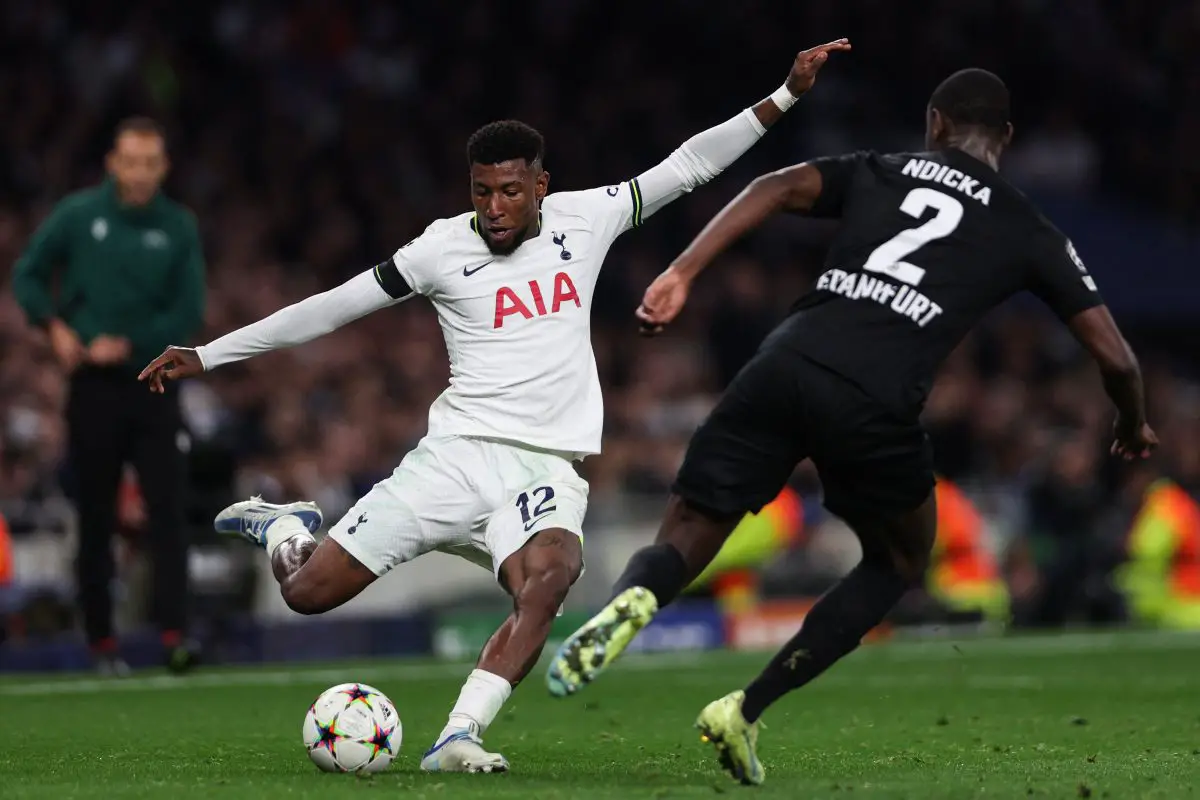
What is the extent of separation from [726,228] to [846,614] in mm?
1273

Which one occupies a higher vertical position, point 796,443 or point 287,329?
point 287,329

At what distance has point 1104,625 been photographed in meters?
17.7

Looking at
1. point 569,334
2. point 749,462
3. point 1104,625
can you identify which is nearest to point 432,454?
point 569,334

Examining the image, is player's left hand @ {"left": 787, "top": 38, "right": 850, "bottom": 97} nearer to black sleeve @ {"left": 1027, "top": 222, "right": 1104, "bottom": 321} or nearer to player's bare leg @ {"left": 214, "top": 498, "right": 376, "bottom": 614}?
black sleeve @ {"left": 1027, "top": 222, "right": 1104, "bottom": 321}

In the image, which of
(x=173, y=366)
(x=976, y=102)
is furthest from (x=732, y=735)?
(x=173, y=366)

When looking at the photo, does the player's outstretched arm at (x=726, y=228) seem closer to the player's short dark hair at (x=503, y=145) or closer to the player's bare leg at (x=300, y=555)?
the player's short dark hair at (x=503, y=145)

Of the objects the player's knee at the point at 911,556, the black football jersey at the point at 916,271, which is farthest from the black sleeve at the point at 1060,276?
the player's knee at the point at 911,556

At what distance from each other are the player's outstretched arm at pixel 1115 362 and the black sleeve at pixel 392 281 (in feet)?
7.15

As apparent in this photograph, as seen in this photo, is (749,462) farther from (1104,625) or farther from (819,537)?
(1104,625)

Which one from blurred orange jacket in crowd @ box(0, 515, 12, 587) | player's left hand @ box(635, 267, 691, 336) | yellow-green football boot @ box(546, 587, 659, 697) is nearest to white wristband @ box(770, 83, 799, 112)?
player's left hand @ box(635, 267, 691, 336)

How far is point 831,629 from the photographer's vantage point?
20.9 ft

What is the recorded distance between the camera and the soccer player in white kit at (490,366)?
22.4 feet

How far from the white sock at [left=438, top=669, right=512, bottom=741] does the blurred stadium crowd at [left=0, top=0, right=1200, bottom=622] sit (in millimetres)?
7086

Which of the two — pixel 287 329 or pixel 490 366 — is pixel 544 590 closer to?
pixel 490 366
